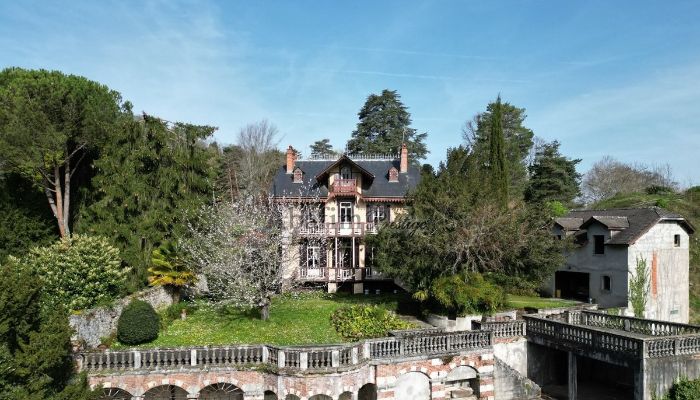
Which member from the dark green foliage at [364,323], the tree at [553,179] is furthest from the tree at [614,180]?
the dark green foliage at [364,323]

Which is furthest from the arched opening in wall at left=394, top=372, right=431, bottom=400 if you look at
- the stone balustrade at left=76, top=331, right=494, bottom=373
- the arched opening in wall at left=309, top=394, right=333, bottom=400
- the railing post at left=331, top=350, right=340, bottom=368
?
the railing post at left=331, top=350, right=340, bottom=368

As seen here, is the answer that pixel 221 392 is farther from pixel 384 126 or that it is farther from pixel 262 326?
pixel 384 126

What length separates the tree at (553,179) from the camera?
55.7m

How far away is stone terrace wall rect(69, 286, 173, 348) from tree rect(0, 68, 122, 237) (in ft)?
29.5

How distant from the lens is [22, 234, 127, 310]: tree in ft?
74.4

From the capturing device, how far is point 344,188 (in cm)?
3491

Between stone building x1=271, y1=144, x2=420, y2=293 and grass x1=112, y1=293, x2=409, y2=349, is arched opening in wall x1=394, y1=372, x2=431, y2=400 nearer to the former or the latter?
grass x1=112, y1=293, x2=409, y2=349

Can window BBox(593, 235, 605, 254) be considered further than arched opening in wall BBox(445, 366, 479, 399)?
Yes

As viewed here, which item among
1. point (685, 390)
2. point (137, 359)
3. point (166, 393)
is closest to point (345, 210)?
point (166, 393)

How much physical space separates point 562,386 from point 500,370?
19.8ft

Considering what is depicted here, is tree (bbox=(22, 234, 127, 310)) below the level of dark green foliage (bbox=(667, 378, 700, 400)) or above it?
above

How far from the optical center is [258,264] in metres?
26.7

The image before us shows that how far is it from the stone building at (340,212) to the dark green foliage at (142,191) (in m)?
7.27

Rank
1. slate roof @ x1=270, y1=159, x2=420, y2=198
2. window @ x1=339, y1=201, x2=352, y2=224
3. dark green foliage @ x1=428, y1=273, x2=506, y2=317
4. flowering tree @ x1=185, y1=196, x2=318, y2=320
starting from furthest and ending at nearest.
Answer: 1. slate roof @ x1=270, y1=159, x2=420, y2=198
2. window @ x1=339, y1=201, x2=352, y2=224
3. flowering tree @ x1=185, y1=196, x2=318, y2=320
4. dark green foliage @ x1=428, y1=273, x2=506, y2=317
